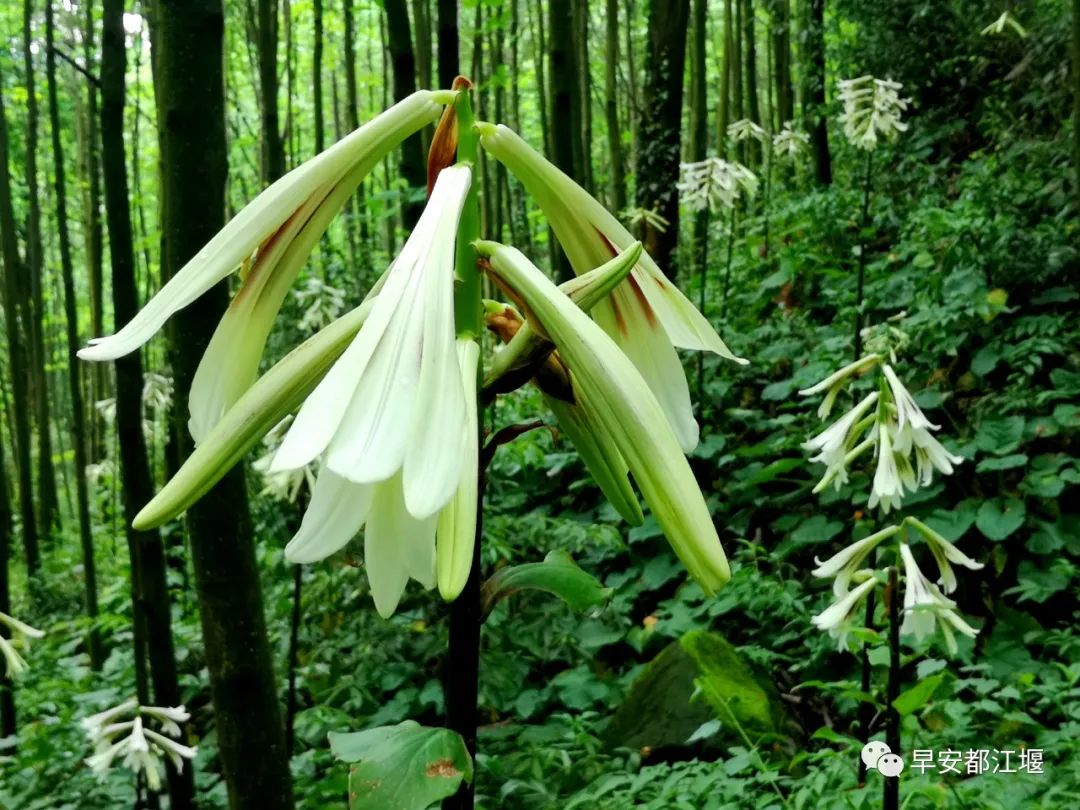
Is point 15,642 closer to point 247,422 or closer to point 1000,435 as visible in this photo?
point 247,422

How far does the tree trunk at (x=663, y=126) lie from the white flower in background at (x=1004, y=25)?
2462 mm

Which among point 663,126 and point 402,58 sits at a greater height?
point 663,126

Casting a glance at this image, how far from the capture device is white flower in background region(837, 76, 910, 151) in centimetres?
450

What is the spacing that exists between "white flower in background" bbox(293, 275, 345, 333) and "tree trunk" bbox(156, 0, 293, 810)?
2.01 meters

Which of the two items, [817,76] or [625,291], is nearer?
[625,291]

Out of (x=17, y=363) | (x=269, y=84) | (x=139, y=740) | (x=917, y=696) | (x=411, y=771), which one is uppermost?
(x=269, y=84)

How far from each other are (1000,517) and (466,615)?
13.6ft

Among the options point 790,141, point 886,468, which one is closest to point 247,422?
point 886,468

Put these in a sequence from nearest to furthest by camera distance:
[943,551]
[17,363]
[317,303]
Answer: [943,551] → [317,303] → [17,363]

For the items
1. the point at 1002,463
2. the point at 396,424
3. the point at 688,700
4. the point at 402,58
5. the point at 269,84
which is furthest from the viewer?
the point at 269,84

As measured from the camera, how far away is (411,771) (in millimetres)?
578

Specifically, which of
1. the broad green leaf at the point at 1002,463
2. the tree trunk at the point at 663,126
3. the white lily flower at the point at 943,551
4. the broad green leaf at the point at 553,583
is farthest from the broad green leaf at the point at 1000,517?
the broad green leaf at the point at 553,583

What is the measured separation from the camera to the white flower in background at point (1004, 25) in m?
6.85

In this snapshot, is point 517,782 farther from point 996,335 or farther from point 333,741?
point 996,335
